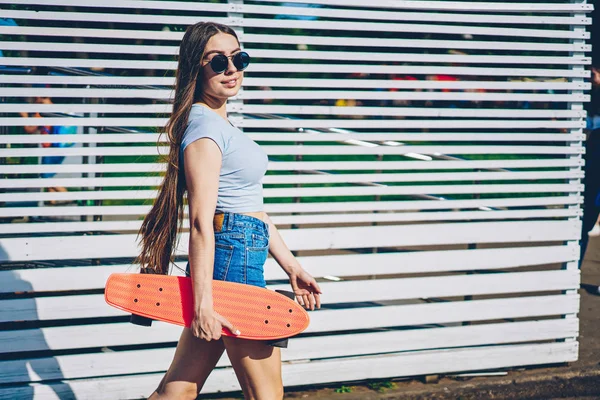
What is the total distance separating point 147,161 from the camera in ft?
14.7

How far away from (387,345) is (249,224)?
2.25 m

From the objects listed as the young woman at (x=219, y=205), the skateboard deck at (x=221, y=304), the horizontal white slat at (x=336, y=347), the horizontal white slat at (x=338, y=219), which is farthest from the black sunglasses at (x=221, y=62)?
the horizontal white slat at (x=336, y=347)

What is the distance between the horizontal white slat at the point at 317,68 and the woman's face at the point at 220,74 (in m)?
0.99

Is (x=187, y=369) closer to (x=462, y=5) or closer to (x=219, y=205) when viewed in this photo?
(x=219, y=205)

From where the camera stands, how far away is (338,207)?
464 cm

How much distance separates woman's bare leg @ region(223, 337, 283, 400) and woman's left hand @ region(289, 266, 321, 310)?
343mm

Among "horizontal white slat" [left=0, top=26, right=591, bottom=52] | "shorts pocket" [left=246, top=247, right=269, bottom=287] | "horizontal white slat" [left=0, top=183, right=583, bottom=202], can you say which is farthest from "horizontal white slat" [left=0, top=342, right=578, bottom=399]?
"horizontal white slat" [left=0, top=26, right=591, bottom=52]

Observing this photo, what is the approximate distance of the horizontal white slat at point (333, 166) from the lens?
13.5 feet

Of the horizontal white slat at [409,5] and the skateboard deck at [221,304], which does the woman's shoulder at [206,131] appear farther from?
the horizontal white slat at [409,5]

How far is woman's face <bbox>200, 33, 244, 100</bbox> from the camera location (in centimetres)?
295

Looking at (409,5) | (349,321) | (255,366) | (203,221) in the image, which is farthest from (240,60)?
(349,321)

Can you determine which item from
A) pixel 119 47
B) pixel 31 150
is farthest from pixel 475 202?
pixel 31 150

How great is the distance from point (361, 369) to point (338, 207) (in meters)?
1.09

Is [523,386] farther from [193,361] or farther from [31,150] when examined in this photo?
[31,150]
